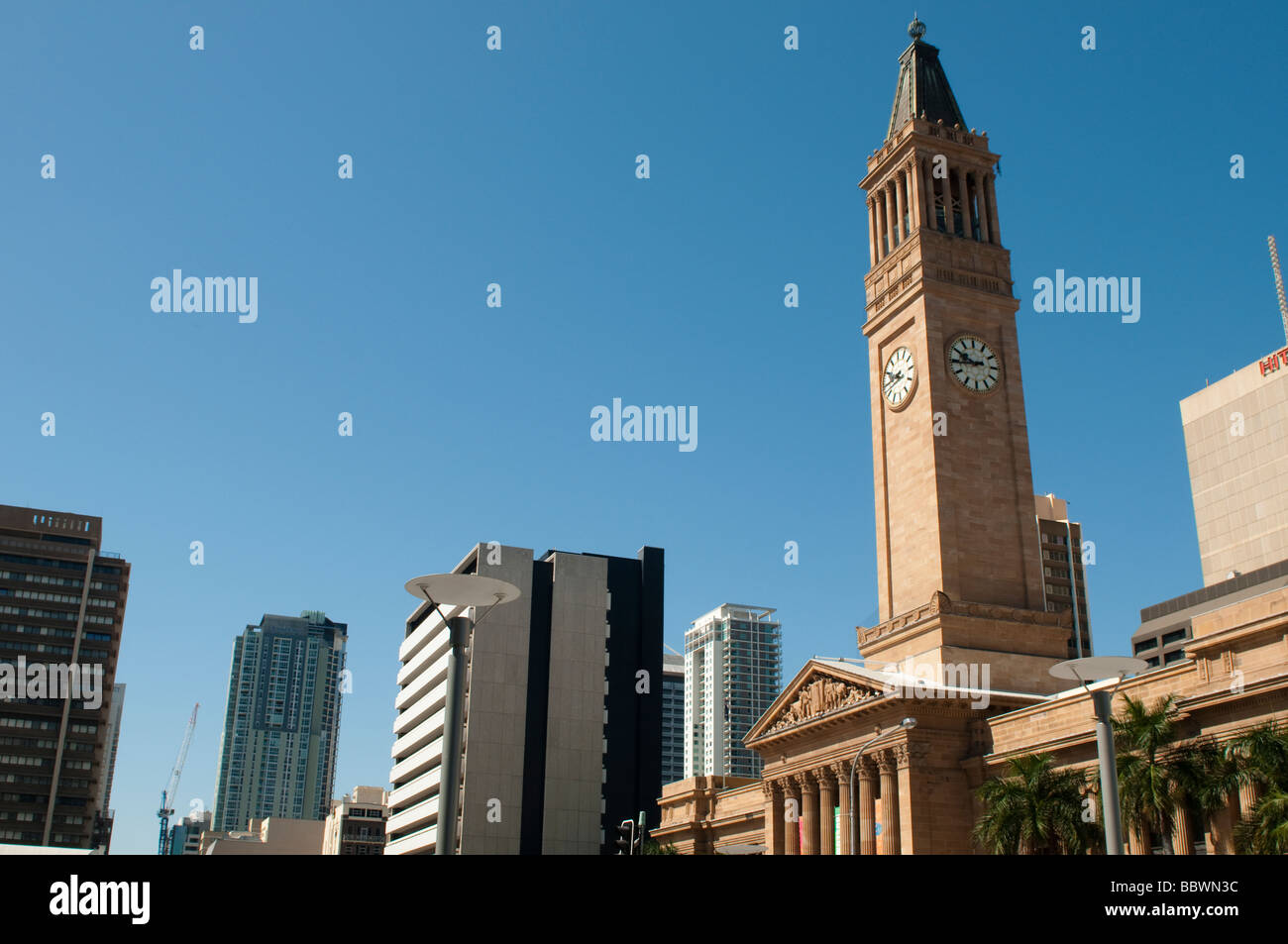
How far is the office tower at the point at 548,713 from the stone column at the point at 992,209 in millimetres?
61569

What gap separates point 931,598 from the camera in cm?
5966

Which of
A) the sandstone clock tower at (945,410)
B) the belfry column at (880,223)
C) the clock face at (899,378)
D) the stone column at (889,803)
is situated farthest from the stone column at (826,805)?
the belfry column at (880,223)

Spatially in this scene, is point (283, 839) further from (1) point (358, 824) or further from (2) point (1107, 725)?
(2) point (1107, 725)

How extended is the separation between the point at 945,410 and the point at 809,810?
22966 millimetres

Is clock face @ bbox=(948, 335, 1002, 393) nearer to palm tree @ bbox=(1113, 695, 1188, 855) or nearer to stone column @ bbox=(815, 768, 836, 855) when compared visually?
stone column @ bbox=(815, 768, 836, 855)

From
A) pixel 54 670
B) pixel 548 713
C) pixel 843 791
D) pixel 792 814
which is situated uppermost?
pixel 54 670

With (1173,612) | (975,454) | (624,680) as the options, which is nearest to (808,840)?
(975,454)

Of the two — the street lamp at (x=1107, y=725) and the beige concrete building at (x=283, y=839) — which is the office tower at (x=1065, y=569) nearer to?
the beige concrete building at (x=283, y=839)

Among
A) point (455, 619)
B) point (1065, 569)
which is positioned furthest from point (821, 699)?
point (1065, 569)

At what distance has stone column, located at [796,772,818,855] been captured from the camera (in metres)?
58.6
